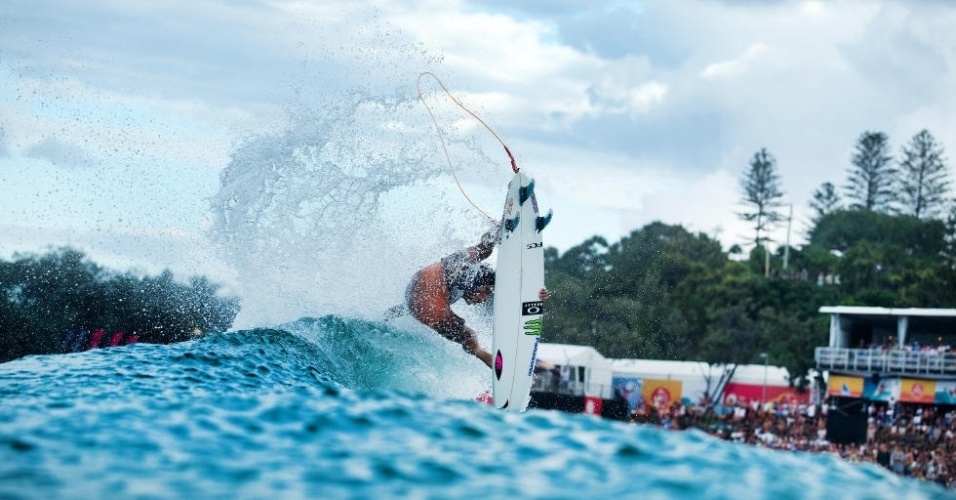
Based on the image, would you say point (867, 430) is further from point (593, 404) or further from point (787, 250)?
point (787, 250)

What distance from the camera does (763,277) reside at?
56219 mm

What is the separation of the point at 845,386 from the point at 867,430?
8840mm

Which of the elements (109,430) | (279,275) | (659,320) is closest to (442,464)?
(109,430)

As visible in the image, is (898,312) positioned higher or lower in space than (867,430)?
higher

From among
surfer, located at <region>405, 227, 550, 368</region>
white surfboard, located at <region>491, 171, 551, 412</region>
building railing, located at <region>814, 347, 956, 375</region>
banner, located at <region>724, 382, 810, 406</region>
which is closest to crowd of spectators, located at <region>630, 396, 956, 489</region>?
building railing, located at <region>814, 347, 956, 375</region>

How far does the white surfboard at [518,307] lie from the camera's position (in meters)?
12.3

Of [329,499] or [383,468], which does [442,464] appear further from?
[329,499]

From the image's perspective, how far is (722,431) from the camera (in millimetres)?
29938

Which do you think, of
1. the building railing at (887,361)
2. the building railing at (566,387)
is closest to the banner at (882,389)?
the building railing at (887,361)

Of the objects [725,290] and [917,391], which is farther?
[725,290]

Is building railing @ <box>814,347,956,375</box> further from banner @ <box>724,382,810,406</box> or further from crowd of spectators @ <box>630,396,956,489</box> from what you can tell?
banner @ <box>724,382,810,406</box>

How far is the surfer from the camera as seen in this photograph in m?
12.8

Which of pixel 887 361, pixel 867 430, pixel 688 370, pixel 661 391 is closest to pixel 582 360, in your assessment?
pixel 661 391

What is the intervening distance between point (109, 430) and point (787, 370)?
4068cm
